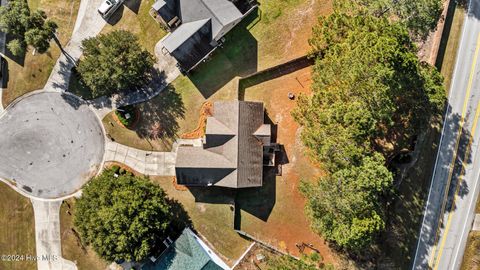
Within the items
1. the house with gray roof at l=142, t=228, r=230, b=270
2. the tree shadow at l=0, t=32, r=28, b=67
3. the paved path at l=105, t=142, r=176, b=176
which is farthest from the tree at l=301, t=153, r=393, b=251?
the tree shadow at l=0, t=32, r=28, b=67

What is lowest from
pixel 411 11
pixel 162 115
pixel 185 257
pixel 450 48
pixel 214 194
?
pixel 450 48

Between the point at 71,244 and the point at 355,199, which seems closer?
the point at 355,199

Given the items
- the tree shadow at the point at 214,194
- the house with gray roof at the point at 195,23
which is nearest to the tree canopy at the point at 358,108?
the tree shadow at the point at 214,194

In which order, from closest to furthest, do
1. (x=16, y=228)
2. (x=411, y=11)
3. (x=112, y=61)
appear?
(x=411, y=11), (x=112, y=61), (x=16, y=228)

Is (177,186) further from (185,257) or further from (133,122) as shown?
(133,122)

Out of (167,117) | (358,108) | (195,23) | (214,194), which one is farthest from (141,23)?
(358,108)

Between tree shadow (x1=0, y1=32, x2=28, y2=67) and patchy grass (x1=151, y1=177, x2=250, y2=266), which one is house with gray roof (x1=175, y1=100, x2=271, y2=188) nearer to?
patchy grass (x1=151, y1=177, x2=250, y2=266)

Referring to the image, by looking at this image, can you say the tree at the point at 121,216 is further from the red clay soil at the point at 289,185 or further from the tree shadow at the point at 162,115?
the red clay soil at the point at 289,185

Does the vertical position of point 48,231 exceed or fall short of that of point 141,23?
it falls short

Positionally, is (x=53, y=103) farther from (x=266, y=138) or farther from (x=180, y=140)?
(x=266, y=138)
